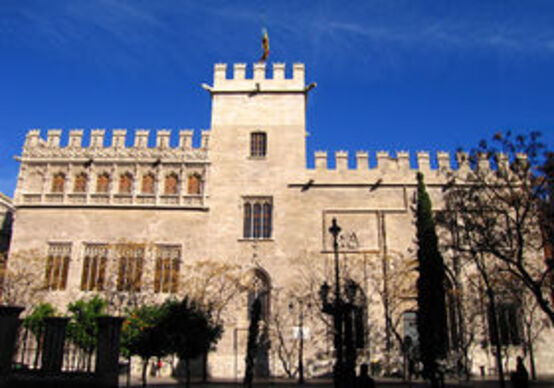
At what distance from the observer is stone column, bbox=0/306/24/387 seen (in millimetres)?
13070

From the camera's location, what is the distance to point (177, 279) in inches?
1054

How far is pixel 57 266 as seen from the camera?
27.3 m

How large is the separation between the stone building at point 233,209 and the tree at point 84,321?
4.62ft

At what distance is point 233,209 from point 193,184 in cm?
314

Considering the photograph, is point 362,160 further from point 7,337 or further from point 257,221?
point 7,337

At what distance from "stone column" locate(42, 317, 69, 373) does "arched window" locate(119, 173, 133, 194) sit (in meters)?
15.1

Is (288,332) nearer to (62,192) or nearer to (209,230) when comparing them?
(209,230)

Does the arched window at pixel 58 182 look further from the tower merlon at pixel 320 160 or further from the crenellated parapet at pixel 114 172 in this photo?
the tower merlon at pixel 320 160

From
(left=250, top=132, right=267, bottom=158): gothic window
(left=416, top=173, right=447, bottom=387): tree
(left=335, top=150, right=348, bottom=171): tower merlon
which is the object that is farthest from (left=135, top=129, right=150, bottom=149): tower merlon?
(left=416, top=173, right=447, bottom=387): tree

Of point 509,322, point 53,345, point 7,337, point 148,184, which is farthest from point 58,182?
point 509,322

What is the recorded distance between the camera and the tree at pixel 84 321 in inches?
907

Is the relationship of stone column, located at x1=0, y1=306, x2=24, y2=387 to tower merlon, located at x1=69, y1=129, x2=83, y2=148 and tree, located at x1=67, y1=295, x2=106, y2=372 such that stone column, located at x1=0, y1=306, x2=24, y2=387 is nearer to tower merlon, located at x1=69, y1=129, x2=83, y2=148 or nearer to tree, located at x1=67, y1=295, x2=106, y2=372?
tree, located at x1=67, y1=295, x2=106, y2=372

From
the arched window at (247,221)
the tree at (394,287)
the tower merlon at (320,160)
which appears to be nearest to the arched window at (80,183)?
the arched window at (247,221)

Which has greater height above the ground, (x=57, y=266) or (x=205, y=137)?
(x=205, y=137)
